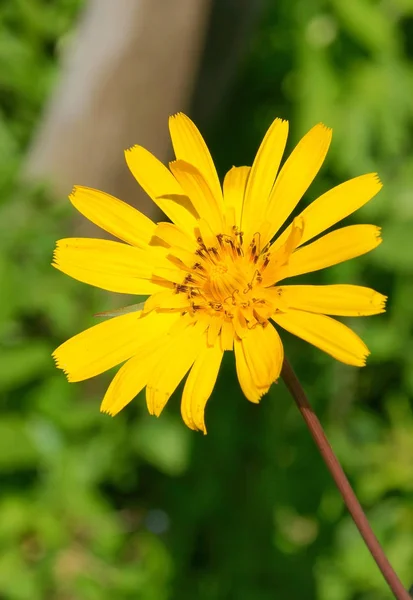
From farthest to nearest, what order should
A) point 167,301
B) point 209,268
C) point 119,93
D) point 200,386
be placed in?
point 119,93 → point 209,268 → point 167,301 → point 200,386

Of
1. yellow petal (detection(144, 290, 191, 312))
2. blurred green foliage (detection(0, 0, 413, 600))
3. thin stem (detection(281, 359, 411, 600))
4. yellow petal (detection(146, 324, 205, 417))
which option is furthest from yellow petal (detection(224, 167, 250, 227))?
blurred green foliage (detection(0, 0, 413, 600))

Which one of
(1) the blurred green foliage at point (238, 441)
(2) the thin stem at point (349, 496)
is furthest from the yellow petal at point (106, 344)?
(1) the blurred green foliage at point (238, 441)

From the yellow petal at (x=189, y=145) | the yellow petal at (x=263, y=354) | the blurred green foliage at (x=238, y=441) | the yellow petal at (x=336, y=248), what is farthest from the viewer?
the blurred green foliage at (x=238, y=441)

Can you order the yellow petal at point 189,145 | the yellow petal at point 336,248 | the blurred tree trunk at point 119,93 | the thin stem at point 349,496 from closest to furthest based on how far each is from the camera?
the thin stem at point 349,496 → the yellow petal at point 336,248 → the yellow petal at point 189,145 → the blurred tree trunk at point 119,93

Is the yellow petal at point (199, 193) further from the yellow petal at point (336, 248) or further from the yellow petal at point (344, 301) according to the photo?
the yellow petal at point (344, 301)

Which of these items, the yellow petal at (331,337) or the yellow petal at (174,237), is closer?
the yellow petal at (331,337)

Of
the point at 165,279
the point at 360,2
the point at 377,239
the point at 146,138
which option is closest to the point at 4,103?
the point at 146,138

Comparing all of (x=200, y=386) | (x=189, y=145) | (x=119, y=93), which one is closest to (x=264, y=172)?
(x=189, y=145)

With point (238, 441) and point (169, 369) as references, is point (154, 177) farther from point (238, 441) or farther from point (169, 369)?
point (238, 441)

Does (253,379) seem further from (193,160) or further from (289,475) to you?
(289,475)
